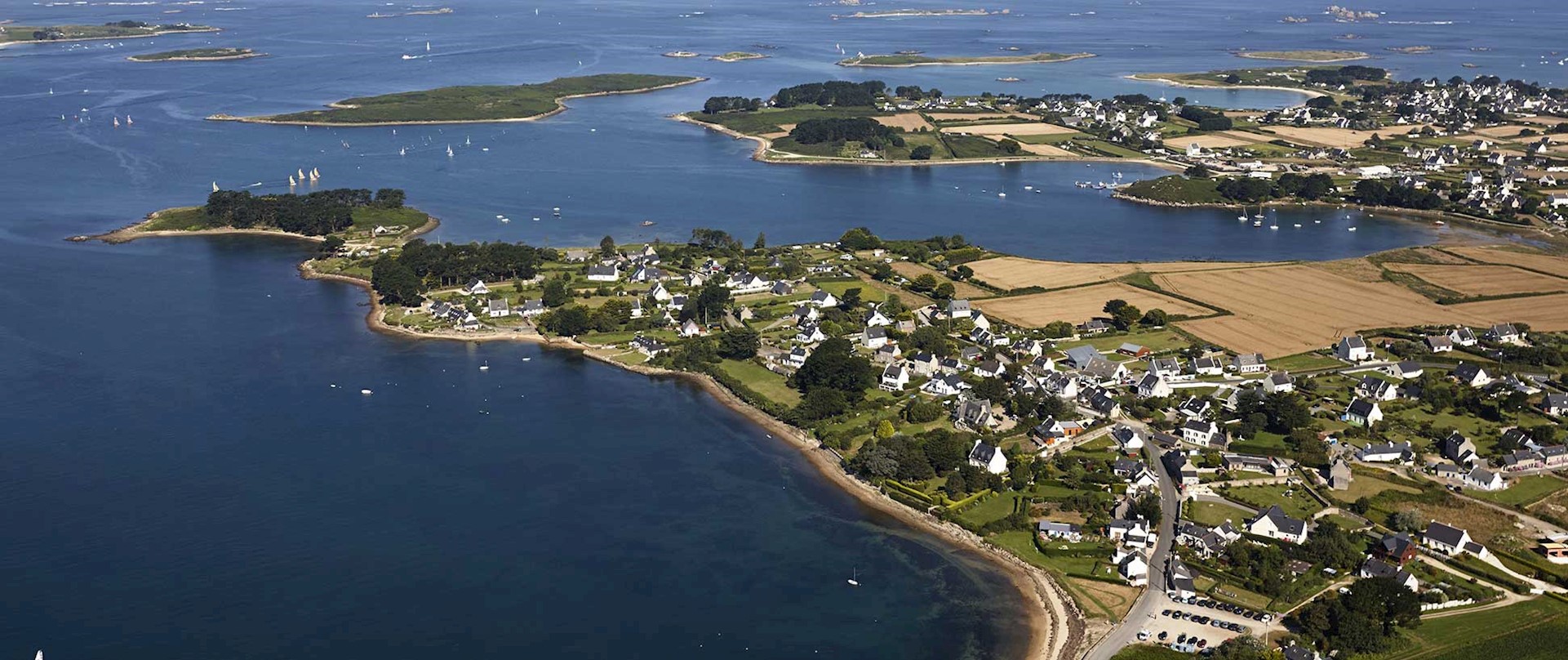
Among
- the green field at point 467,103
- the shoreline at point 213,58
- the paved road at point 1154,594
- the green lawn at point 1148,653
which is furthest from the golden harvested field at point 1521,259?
the shoreline at point 213,58

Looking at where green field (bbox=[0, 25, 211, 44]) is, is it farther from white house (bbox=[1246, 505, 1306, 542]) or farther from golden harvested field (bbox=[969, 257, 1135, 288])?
white house (bbox=[1246, 505, 1306, 542])

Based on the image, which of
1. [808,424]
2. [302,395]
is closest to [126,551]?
[302,395]

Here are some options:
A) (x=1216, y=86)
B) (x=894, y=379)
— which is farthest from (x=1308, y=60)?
(x=894, y=379)

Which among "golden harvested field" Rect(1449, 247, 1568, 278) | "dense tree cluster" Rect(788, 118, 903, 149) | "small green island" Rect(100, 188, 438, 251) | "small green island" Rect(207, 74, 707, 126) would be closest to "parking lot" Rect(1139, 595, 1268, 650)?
"golden harvested field" Rect(1449, 247, 1568, 278)

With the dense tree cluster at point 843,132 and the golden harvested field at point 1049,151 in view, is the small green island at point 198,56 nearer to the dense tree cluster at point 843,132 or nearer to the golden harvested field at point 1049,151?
the dense tree cluster at point 843,132

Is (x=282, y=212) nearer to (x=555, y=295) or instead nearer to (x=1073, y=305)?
(x=555, y=295)

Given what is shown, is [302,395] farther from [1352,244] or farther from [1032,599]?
[1352,244]
